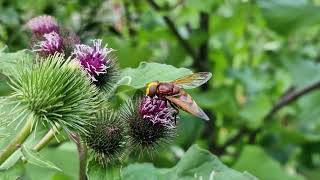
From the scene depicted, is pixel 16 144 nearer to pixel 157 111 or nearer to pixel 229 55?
pixel 157 111

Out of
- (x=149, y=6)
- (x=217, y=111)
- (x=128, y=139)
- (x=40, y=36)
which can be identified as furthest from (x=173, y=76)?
(x=149, y=6)

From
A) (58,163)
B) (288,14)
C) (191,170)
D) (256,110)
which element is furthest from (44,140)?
(288,14)

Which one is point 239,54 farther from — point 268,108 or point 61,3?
point 61,3

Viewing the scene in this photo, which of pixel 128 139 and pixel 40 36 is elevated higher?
pixel 40 36

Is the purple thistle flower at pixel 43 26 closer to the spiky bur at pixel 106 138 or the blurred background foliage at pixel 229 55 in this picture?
the spiky bur at pixel 106 138

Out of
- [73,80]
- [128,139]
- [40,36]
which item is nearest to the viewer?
[73,80]
